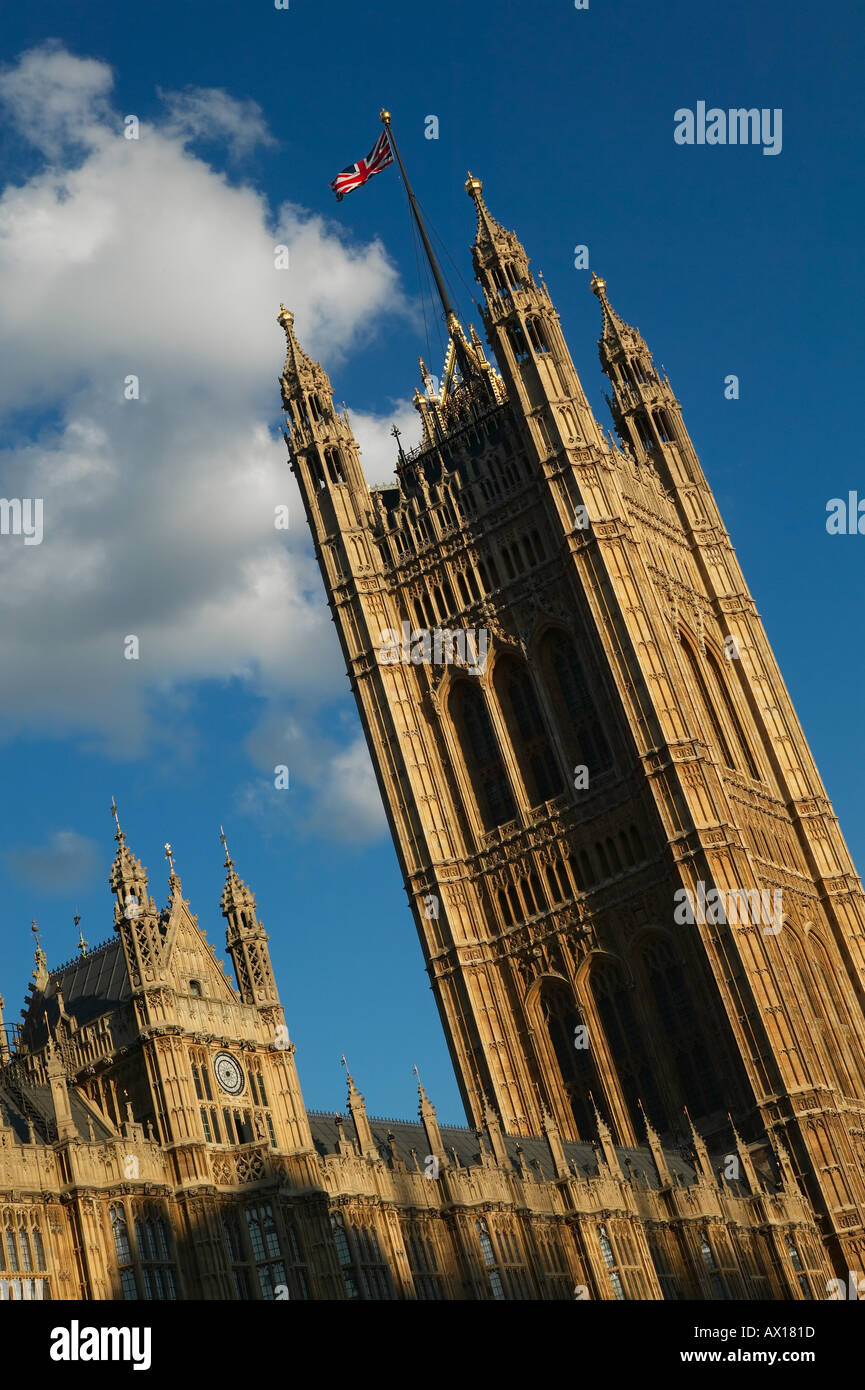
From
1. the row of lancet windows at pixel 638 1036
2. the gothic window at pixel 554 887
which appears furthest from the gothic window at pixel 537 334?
the row of lancet windows at pixel 638 1036

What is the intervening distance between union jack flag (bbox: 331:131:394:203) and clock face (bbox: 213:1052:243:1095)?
6049 centimetres

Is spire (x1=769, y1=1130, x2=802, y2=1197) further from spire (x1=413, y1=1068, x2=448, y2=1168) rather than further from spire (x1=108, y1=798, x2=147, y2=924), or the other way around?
spire (x1=108, y1=798, x2=147, y2=924)

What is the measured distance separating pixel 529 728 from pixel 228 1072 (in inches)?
1831

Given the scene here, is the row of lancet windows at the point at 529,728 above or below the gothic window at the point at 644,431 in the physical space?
below

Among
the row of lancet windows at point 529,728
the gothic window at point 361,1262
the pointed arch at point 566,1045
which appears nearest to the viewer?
the gothic window at point 361,1262

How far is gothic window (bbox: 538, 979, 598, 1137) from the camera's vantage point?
86.6 meters

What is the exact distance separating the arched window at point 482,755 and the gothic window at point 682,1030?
1197 cm

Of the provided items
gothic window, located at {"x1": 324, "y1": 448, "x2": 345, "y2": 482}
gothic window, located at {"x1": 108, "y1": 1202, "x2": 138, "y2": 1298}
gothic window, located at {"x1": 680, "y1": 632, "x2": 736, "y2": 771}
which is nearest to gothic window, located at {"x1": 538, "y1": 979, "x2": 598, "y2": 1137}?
gothic window, located at {"x1": 680, "y1": 632, "x2": 736, "y2": 771}

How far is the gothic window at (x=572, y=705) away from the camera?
3585 inches

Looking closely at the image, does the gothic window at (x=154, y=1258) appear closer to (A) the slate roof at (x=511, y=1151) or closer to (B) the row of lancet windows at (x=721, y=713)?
(A) the slate roof at (x=511, y=1151)

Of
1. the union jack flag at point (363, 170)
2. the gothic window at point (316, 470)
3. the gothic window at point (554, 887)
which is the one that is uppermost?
the union jack flag at point (363, 170)

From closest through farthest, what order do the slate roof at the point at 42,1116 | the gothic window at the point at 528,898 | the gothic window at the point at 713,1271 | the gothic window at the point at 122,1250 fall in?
the gothic window at the point at 122,1250 → the slate roof at the point at 42,1116 → the gothic window at the point at 713,1271 → the gothic window at the point at 528,898

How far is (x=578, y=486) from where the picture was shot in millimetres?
92125

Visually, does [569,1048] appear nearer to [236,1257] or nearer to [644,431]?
[644,431]
